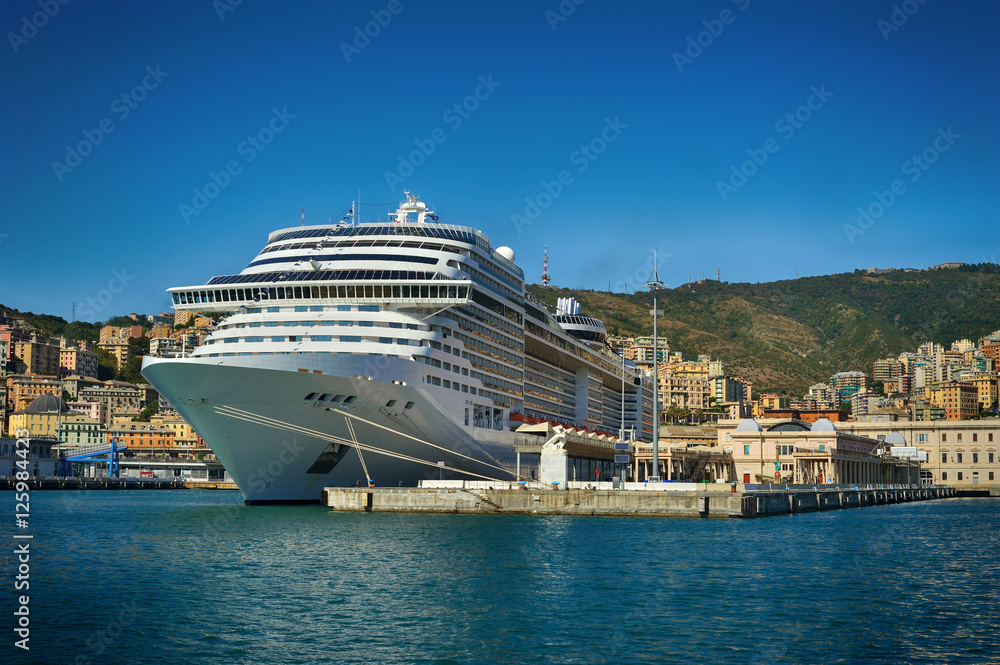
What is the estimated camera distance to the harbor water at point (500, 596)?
20094 millimetres

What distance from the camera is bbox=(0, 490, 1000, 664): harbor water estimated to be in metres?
20.1

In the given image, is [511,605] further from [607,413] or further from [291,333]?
[607,413]

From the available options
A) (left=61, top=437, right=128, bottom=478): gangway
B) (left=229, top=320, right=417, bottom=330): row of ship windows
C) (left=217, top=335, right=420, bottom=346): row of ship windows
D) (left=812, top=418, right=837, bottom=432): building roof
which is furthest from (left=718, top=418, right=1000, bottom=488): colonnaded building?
(left=61, top=437, right=128, bottom=478): gangway

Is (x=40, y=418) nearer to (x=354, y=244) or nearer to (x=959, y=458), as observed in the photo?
(x=354, y=244)

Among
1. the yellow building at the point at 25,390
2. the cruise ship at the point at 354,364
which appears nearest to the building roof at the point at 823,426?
the cruise ship at the point at 354,364

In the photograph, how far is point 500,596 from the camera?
25.8 meters

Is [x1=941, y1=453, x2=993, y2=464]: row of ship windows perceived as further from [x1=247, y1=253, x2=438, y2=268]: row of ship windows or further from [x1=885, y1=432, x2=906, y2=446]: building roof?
[x1=247, y1=253, x2=438, y2=268]: row of ship windows

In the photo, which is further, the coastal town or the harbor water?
the coastal town

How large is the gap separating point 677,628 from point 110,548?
22172 millimetres

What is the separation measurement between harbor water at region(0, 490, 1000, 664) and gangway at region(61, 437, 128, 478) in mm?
103233

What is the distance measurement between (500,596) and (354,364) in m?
24.5

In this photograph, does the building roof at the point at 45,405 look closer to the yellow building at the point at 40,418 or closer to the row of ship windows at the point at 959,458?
the yellow building at the point at 40,418

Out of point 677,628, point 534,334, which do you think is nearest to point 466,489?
point 534,334

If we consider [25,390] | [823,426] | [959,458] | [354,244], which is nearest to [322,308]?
[354,244]
